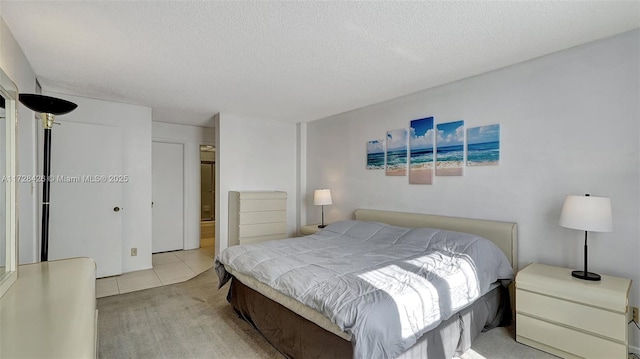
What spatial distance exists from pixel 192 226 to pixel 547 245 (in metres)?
5.23

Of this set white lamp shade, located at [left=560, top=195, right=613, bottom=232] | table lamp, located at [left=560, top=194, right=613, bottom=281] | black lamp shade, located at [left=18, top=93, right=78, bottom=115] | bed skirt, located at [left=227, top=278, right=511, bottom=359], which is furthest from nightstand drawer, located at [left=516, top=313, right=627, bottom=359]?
black lamp shade, located at [left=18, top=93, right=78, bottom=115]

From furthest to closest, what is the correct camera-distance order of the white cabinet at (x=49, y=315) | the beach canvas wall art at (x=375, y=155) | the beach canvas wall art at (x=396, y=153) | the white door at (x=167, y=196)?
the white door at (x=167, y=196) < the beach canvas wall art at (x=375, y=155) < the beach canvas wall art at (x=396, y=153) < the white cabinet at (x=49, y=315)

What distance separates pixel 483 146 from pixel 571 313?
151cm

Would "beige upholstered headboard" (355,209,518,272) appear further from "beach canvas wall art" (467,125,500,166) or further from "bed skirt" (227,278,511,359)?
"beach canvas wall art" (467,125,500,166)

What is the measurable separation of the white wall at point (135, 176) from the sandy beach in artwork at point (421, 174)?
11.6 feet

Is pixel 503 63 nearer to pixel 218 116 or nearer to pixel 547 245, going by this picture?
pixel 547 245

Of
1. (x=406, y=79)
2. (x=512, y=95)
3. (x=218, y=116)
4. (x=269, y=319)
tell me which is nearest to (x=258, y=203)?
(x=218, y=116)

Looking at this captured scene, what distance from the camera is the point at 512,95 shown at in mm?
2648

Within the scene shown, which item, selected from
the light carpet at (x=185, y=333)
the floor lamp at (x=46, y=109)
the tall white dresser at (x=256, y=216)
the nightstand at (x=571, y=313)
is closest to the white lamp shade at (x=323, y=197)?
the tall white dresser at (x=256, y=216)

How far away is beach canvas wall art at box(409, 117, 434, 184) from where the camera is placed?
3260 mm

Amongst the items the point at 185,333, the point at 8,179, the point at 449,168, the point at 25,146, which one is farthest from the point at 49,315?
the point at 449,168

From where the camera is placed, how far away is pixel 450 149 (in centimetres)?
307

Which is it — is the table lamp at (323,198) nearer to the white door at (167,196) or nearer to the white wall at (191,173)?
the white wall at (191,173)

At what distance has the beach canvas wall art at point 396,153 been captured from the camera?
3531 millimetres
